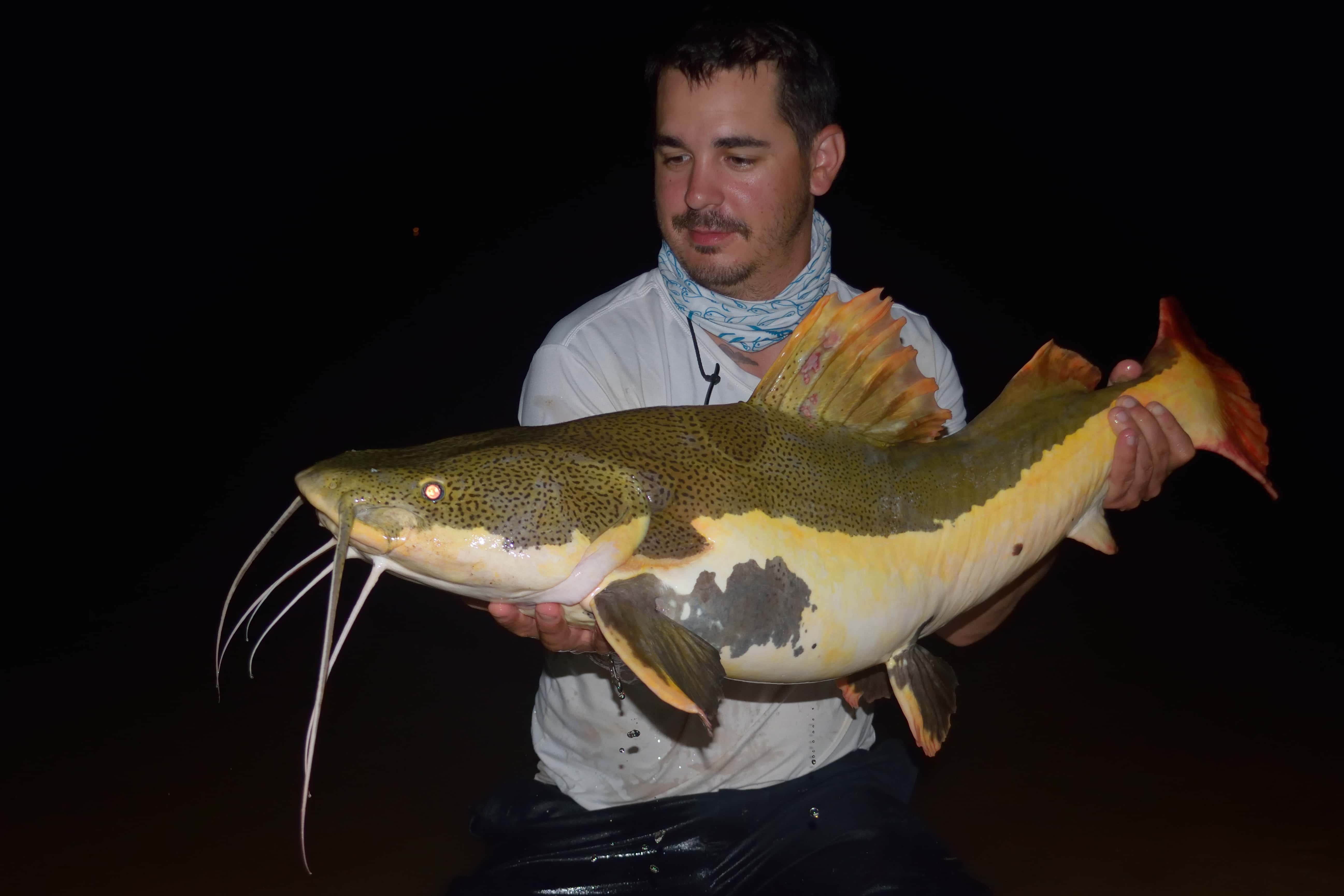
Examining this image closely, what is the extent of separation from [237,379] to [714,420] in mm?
8231

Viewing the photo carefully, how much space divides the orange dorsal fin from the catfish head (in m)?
0.35

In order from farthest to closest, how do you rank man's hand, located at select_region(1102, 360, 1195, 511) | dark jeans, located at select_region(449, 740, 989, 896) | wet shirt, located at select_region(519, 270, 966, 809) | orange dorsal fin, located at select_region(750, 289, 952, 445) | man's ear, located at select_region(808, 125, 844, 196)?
man's ear, located at select_region(808, 125, 844, 196), wet shirt, located at select_region(519, 270, 966, 809), dark jeans, located at select_region(449, 740, 989, 896), man's hand, located at select_region(1102, 360, 1195, 511), orange dorsal fin, located at select_region(750, 289, 952, 445)

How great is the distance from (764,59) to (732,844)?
1.69 meters

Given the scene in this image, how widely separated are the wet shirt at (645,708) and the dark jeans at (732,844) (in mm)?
42

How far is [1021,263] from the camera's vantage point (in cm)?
816

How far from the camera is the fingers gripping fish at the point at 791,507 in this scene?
1.26 metres

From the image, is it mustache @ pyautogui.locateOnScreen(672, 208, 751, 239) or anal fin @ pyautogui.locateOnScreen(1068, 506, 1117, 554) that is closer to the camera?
anal fin @ pyautogui.locateOnScreen(1068, 506, 1117, 554)

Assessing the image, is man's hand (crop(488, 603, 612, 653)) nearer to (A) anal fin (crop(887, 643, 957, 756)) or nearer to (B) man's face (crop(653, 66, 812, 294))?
(A) anal fin (crop(887, 643, 957, 756))

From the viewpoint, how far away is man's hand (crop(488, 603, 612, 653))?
1.36 meters

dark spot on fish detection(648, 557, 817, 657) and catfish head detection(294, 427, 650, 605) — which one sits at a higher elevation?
catfish head detection(294, 427, 650, 605)

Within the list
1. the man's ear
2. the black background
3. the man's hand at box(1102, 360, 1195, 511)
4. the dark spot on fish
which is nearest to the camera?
the dark spot on fish

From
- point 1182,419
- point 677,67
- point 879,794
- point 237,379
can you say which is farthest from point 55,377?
point 1182,419

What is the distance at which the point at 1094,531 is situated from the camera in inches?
69.7

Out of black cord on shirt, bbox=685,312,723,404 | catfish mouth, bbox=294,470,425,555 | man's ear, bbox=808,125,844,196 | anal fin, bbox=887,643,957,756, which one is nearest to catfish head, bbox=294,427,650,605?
catfish mouth, bbox=294,470,425,555
